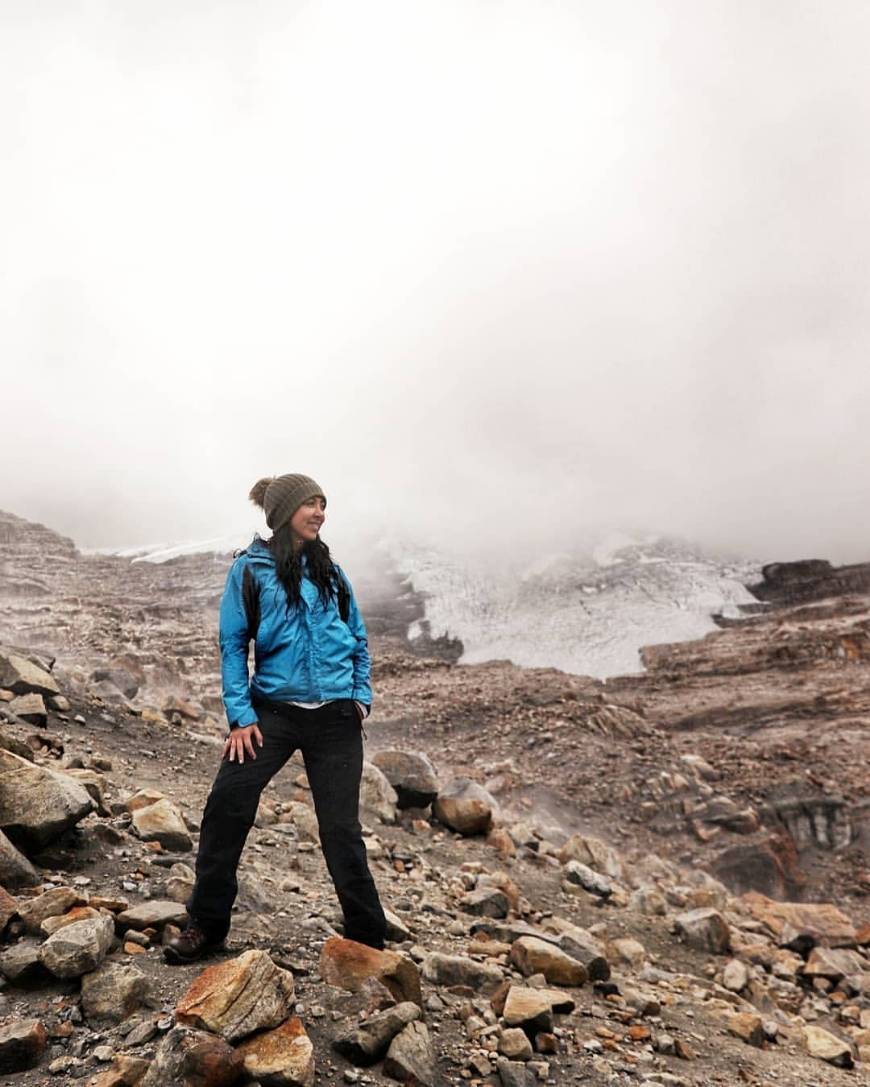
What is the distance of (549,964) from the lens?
5254mm

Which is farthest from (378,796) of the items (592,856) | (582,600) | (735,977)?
(582,600)

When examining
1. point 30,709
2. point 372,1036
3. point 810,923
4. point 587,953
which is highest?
point 30,709

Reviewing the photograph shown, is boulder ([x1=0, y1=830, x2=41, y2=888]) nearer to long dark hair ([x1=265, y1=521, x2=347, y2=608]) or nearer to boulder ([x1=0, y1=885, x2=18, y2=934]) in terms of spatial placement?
boulder ([x1=0, y1=885, x2=18, y2=934])

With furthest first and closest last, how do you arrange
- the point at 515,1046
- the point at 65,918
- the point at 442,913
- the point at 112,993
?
the point at 442,913 < the point at 515,1046 < the point at 65,918 < the point at 112,993

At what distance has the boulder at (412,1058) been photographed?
10.7ft

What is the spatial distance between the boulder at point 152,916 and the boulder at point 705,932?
6.03m

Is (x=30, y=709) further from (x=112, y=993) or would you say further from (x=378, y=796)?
(x=112, y=993)

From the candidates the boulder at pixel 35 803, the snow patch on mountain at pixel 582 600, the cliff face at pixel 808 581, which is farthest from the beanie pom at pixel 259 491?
the cliff face at pixel 808 581

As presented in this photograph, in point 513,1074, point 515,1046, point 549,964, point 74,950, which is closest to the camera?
point 74,950

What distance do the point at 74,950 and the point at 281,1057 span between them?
3.74ft

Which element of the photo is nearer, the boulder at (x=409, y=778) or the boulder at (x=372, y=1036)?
the boulder at (x=372, y=1036)

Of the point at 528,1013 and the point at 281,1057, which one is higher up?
the point at 281,1057

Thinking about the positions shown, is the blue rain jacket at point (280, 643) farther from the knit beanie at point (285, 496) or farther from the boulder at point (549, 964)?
the boulder at point (549, 964)

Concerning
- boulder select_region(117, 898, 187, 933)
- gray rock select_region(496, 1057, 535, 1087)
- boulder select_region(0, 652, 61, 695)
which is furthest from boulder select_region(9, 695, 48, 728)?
gray rock select_region(496, 1057, 535, 1087)
